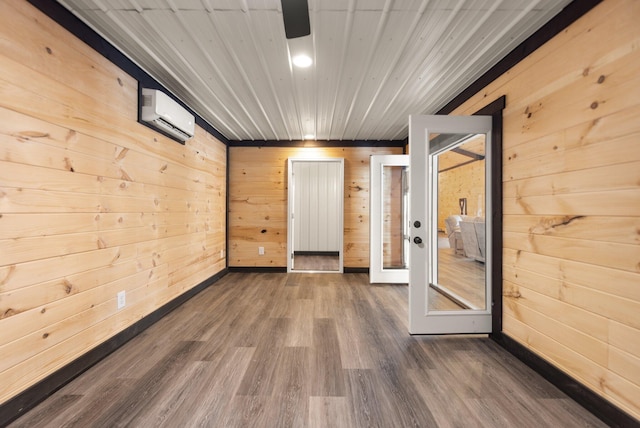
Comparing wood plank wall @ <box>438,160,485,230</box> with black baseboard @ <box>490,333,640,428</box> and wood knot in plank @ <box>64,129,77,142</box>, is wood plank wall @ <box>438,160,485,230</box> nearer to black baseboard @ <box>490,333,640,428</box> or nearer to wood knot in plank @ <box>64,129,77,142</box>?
black baseboard @ <box>490,333,640,428</box>

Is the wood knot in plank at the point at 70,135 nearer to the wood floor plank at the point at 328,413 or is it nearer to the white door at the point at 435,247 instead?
the wood floor plank at the point at 328,413

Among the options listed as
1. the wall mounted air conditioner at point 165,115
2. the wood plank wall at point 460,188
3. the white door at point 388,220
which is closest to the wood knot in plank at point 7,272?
the wall mounted air conditioner at point 165,115

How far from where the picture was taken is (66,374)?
168 cm

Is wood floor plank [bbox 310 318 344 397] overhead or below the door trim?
below

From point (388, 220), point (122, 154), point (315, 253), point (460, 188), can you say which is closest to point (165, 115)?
point (122, 154)

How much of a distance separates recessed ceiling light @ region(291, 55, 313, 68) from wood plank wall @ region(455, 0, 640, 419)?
157cm

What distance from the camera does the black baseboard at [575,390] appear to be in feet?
4.39

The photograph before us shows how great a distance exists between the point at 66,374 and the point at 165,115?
2.06 meters

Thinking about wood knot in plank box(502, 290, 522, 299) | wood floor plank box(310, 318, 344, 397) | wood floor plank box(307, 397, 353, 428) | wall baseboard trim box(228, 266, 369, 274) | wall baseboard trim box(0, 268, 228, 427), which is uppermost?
wood knot in plank box(502, 290, 522, 299)

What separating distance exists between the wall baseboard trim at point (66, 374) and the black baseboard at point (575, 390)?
301 cm

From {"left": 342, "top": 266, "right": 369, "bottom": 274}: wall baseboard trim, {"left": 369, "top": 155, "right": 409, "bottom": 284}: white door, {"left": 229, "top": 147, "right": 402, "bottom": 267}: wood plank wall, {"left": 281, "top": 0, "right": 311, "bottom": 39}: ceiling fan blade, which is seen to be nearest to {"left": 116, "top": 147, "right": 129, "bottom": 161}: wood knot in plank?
{"left": 281, "top": 0, "right": 311, "bottom": 39}: ceiling fan blade

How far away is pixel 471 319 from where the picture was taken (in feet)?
7.62

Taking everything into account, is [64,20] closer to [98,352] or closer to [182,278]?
[98,352]

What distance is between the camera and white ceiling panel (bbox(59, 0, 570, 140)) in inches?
63.6
